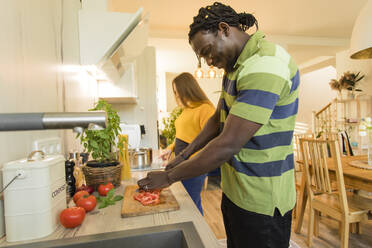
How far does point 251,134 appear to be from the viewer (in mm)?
764

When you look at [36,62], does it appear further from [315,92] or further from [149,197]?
[315,92]

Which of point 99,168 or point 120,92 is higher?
point 120,92

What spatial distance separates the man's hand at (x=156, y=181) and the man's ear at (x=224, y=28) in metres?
0.57

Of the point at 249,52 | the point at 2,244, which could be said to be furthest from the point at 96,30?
the point at 2,244

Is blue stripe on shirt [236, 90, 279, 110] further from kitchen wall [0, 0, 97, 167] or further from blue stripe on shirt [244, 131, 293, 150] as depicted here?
kitchen wall [0, 0, 97, 167]

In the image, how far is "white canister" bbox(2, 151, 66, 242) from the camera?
646 mm

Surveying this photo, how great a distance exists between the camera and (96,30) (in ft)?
4.11

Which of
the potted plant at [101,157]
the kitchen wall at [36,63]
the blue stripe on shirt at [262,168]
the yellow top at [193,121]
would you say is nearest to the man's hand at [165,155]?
the yellow top at [193,121]

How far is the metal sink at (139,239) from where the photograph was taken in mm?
638

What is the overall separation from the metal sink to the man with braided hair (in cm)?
22

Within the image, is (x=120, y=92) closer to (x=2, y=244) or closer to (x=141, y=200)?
(x=141, y=200)

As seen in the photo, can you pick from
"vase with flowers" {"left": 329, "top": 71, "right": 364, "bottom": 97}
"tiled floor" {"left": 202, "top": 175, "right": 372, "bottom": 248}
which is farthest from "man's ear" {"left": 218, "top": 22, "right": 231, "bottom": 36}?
"vase with flowers" {"left": 329, "top": 71, "right": 364, "bottom": 97}

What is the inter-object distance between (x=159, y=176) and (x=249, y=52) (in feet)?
1.88

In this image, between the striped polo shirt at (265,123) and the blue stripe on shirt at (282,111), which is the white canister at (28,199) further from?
the blue stripe on shirt at (282,111)
